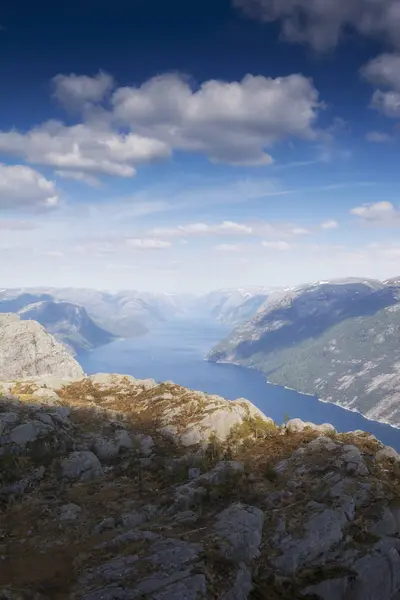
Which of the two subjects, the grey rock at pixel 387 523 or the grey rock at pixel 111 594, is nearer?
the grey rock at pixel 111 594

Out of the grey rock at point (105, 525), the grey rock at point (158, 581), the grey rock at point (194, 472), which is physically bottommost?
the grey rock at point (105, 525)

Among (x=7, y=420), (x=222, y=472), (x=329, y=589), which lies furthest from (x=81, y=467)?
(x=329, y=589)

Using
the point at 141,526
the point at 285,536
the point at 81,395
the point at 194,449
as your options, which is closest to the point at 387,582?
the point at 285,536

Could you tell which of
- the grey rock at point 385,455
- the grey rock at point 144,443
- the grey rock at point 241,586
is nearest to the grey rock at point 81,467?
the grey rock at point 144,443

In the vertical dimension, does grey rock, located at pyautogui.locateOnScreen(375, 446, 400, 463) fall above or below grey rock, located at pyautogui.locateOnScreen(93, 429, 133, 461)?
above

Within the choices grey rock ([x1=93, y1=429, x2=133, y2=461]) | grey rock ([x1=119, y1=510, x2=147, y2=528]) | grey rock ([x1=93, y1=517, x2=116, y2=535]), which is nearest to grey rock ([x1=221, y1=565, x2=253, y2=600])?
grey rock ([x1=119, y1=510, x2=147, y2=528])

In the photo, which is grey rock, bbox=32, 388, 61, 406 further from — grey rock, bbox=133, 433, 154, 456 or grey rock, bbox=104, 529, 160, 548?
grey rock, bbox=104, 529, 160, 548

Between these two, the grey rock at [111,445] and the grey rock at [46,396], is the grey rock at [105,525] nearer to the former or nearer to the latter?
the grey rock at [111,445]
